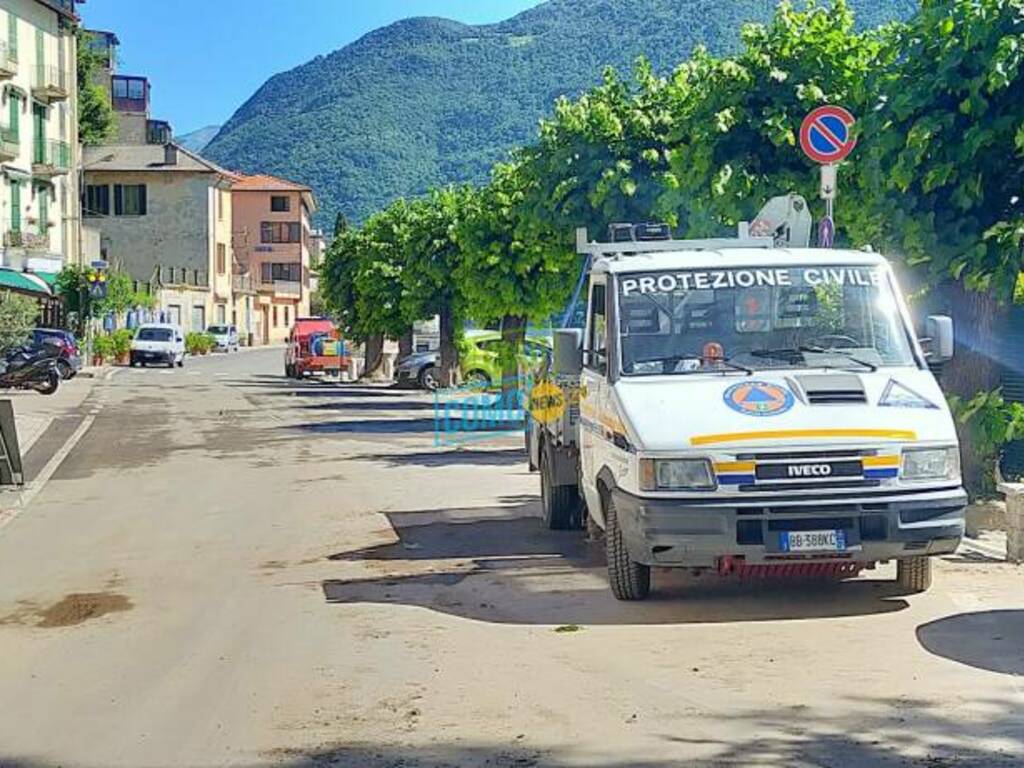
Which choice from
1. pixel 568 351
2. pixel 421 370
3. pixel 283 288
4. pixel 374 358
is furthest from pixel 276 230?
pixel 568 351

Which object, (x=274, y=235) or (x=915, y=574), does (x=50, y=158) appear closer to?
(x=915, y=574)

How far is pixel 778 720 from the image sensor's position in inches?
250

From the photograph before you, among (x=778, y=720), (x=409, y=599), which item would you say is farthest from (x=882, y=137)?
(x=778, y=720)

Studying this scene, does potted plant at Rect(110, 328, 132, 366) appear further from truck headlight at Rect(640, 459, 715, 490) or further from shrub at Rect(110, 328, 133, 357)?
truck headlight at Rect(640, 459, 715, 490)

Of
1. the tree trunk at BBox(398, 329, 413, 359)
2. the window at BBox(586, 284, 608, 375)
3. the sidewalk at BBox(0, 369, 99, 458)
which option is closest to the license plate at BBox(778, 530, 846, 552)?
the window at BBox(586, 284, 608, 375)

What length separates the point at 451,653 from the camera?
26.0ft

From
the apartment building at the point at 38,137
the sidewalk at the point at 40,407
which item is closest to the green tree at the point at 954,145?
the sidewalk at the point at 40,407

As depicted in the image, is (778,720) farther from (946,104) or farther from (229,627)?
(946,104)

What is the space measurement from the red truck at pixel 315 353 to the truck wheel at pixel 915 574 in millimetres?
41070

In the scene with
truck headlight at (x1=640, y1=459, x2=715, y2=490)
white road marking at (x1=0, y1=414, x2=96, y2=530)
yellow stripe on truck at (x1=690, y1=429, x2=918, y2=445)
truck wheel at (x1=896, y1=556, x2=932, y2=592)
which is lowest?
white road marking at (x1=0, y1=414, x2=96, y2=530)

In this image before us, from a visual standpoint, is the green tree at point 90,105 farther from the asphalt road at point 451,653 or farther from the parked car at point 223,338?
the asphalt road at point 451,653

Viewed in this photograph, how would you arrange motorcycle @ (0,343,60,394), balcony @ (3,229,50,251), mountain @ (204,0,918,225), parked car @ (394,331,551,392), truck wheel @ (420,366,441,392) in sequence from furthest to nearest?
mountain @ (204,0,918,225) < balcony @ (3,229,50,251) < truck wheel @ (420,366,441,392) < parked car @ (394,331,551,392) < motorcycle @ (0,343,60,394)

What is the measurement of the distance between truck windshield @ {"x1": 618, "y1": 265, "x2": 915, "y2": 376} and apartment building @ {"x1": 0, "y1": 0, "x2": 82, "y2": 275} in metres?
46.1

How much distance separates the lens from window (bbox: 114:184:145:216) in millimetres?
83938
